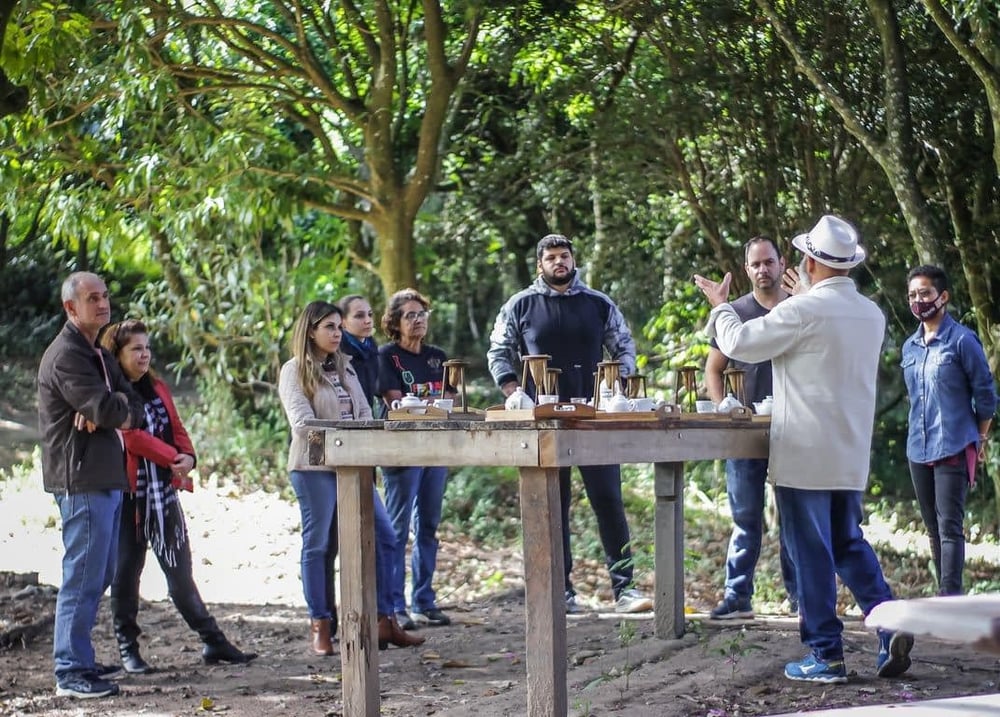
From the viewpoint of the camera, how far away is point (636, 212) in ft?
38.8

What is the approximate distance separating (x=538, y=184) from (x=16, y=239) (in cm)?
469

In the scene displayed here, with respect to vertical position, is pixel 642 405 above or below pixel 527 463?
above

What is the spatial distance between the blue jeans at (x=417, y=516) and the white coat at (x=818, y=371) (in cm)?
271

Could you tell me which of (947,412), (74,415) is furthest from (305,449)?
(947,412)

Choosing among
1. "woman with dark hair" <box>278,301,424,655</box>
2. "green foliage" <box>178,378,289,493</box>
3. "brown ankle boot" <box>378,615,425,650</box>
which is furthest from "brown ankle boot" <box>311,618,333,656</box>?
"green foliage" <box>178,378,289,493</box>

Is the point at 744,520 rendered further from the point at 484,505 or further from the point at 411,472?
the point at 484,505

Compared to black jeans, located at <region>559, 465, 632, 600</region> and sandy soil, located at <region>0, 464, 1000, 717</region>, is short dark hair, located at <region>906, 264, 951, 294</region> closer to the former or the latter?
sandy soil, located at <region>0, 464, 1000, 717</region>

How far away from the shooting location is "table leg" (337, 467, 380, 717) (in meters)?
5.29

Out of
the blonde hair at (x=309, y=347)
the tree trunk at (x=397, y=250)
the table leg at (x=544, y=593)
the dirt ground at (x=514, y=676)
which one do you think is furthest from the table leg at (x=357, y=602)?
the tree trunk at (x=397, y=250)

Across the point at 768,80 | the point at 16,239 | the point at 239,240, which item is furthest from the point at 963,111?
the point at 16,239

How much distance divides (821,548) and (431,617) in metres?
3.10

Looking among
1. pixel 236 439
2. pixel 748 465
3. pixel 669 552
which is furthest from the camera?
pixel 236 439

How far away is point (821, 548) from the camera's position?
5.81 metres

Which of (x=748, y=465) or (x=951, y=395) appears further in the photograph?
(x=748, y=465)
